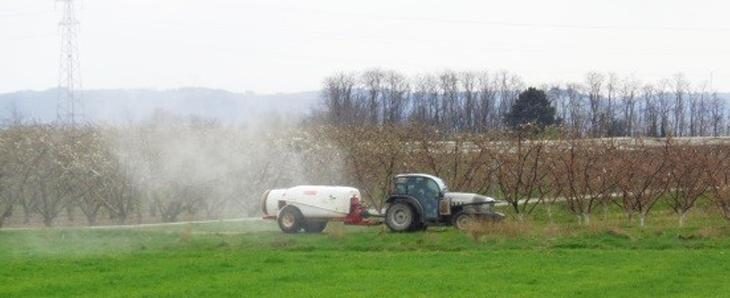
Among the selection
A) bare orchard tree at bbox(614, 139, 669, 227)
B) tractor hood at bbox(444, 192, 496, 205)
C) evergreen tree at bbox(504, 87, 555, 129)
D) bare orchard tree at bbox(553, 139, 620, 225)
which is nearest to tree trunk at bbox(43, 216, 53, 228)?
tractor hood at bbox(444, 192, 496, 205)

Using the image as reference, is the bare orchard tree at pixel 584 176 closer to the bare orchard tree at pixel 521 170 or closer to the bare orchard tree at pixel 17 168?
the bare orchard tree at pixel 521 170

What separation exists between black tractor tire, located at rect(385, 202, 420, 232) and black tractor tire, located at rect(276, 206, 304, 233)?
2.53 m

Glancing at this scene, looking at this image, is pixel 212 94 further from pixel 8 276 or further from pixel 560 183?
pixel 8 276

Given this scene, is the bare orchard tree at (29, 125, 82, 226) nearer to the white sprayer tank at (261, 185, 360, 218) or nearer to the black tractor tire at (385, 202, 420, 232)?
the white sprayer tank at (261, 185, 360, 218)

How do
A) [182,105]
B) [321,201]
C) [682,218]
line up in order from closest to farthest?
[321,201] < [682,218] < [182,105]

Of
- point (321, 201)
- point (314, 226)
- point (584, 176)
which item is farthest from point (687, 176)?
point (314, 226)

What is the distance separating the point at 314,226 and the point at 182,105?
12.6 metres

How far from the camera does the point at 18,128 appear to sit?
4028 cm

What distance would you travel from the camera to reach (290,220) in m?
30.1

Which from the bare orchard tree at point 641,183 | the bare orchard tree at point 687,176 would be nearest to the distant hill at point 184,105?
the bare orchard tree at point 641,183

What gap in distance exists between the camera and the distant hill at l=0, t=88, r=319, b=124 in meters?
40.3

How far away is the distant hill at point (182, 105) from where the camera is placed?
40.3 metres

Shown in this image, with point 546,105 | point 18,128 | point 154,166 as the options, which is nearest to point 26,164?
point 18,128

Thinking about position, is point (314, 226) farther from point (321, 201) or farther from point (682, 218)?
point (682, 218)
